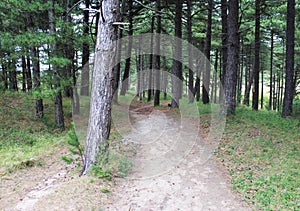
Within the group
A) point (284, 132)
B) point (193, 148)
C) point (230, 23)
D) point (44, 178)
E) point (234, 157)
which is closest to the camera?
point (44, 178)

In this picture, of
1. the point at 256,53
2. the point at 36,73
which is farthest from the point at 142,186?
the point at 256,53

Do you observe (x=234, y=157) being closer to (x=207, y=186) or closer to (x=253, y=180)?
(x=253, y=180)

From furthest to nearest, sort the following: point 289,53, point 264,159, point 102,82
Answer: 1. point 289,53
2. point 264,159
3. point 102,82

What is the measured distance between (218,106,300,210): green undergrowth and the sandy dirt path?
0.38 meters

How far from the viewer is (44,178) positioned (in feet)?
18.5

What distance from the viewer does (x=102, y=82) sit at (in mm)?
5234

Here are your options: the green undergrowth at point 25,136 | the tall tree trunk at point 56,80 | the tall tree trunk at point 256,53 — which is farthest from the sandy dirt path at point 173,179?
the tall tree trunk at point 256,53

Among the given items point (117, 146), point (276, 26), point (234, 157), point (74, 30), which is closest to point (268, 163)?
point (234, 157)

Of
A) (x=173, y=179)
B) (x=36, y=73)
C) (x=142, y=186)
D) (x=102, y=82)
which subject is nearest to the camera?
(x=142, y=186)

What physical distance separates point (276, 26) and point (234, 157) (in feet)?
43.9

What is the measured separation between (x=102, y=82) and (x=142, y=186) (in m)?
2.49

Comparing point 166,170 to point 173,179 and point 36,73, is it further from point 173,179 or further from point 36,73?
point 36,73

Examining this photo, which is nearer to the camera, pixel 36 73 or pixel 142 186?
pixel 142 186

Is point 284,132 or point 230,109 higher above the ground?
point 230,109
